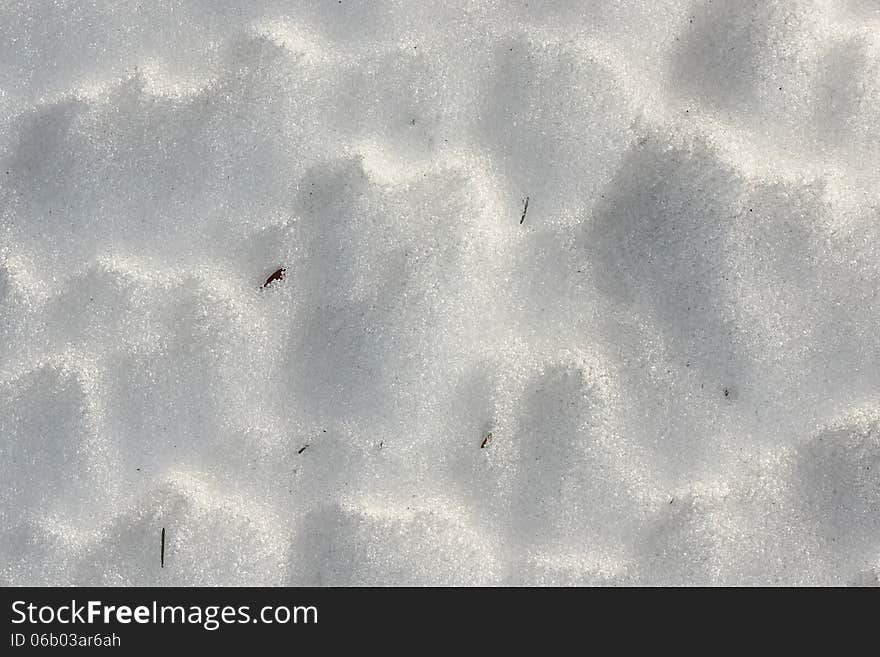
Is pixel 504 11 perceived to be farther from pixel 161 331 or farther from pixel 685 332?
pixel 161 331

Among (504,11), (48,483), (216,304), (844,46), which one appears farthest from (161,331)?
(844,46)

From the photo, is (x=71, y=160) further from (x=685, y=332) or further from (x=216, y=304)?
(x=685, y=332)

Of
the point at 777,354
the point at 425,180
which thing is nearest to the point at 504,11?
the point at 425,180

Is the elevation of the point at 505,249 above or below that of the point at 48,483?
above
